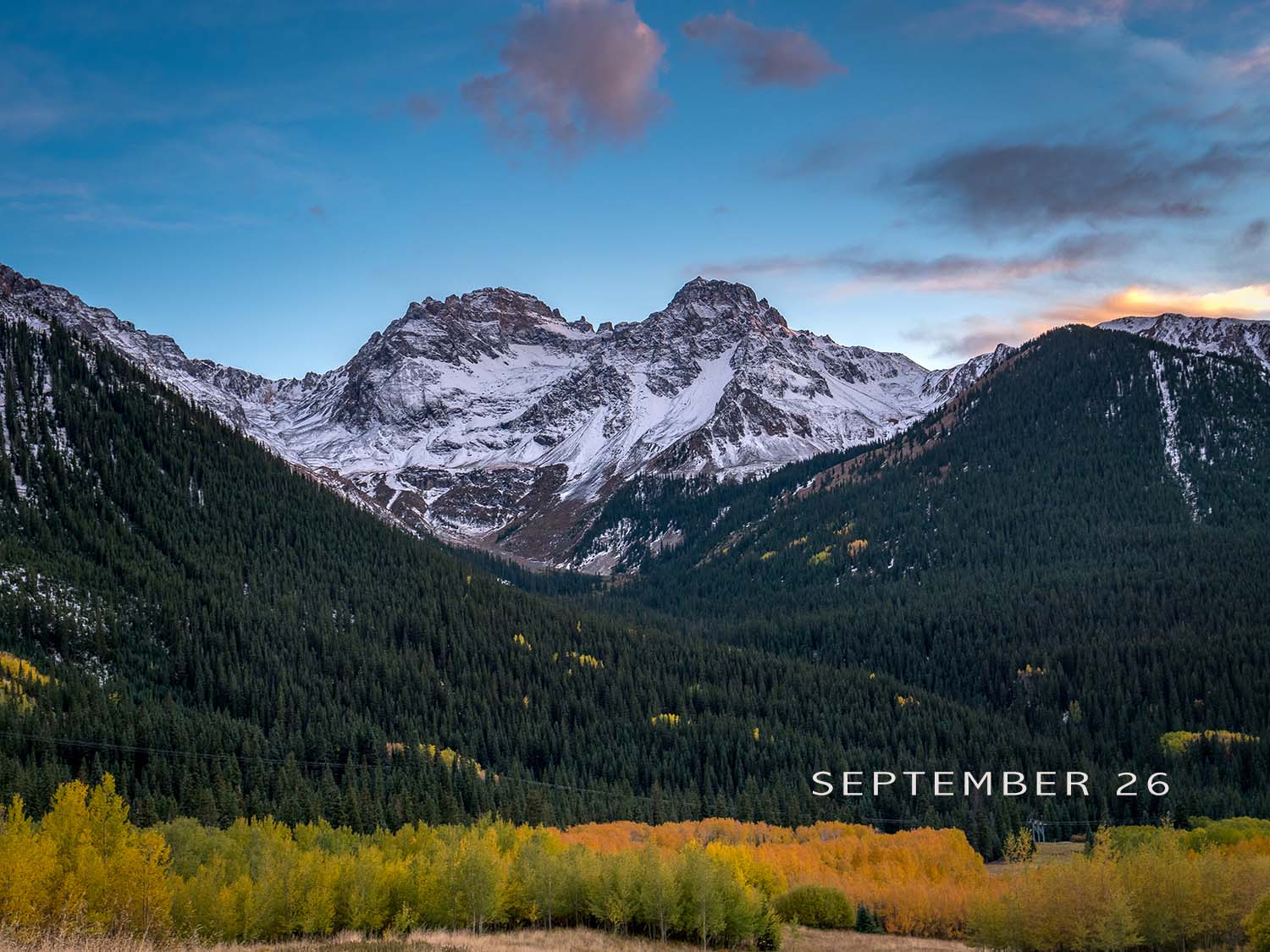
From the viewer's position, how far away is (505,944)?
242 feet

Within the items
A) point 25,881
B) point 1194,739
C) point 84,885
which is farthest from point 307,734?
point 1194,739

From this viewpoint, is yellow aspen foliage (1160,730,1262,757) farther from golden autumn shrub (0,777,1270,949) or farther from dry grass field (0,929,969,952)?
dry grass field (0,929,969,952)

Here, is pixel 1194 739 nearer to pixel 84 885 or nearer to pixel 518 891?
pixel 518 891

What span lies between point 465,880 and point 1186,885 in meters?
53.1

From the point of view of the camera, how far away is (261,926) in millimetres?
75188

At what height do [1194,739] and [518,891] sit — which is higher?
[1194,739]

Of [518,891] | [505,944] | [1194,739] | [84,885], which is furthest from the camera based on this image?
[1194,739]

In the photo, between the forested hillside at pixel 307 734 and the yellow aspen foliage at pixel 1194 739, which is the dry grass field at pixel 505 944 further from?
the yellow aspen foliage at pixel 1194 739

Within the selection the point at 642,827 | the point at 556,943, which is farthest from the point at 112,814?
the point at 642,827

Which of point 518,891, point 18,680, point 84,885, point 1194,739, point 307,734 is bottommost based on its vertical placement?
point 518,891

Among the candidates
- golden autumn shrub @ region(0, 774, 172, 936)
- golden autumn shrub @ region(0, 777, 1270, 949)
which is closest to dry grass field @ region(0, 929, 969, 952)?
golden autumn shrub @ region(0, 777, 1270, 949)

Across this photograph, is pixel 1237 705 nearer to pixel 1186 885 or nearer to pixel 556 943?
pixel 1186 885

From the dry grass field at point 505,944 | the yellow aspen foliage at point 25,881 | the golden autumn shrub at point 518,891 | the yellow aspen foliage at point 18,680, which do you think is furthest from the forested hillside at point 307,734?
the dry grass field at point 505,944

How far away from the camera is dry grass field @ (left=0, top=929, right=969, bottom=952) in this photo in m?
54.0
